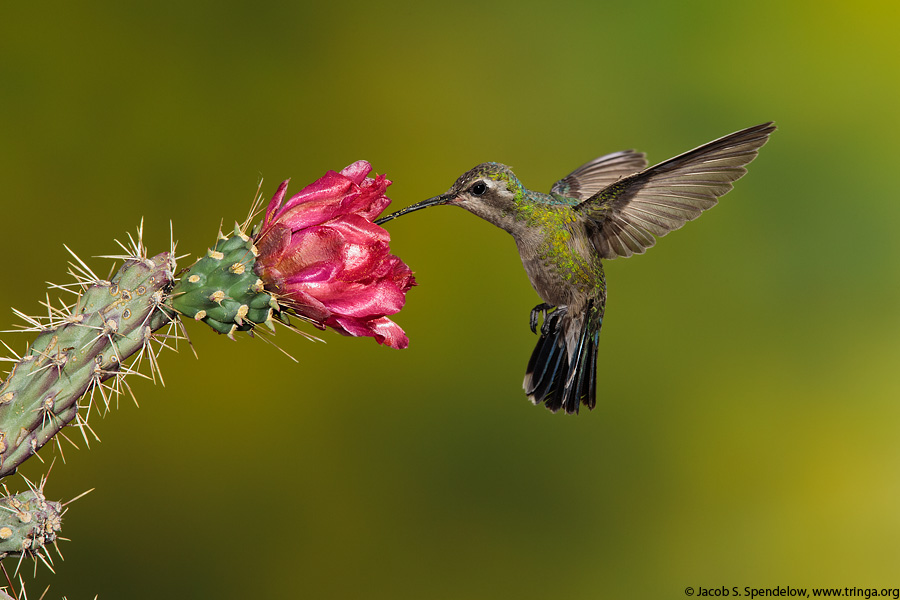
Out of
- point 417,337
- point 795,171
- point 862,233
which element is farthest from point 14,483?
point 862,233

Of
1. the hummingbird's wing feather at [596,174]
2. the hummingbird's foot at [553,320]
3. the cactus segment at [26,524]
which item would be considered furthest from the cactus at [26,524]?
the hummingbird's wing feather at [596,174]

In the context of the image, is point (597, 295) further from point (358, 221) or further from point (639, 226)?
point (358, 221)

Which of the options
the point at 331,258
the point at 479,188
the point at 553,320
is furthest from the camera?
the point at 553,320

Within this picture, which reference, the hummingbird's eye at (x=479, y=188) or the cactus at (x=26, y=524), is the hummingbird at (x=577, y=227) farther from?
the cactus at (x=26, y=524)

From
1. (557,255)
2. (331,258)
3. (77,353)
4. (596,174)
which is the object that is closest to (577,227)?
(557,255)

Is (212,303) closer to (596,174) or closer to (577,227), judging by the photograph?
(577,227)

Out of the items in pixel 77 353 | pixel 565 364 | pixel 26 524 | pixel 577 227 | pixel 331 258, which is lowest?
pixel 26 524

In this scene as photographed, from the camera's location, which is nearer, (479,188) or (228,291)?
(228,291)
